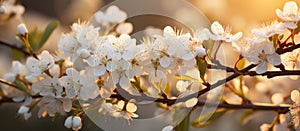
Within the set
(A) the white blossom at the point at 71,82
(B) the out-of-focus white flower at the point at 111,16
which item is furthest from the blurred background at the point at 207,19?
(A) the white blossom at the point at 71,82

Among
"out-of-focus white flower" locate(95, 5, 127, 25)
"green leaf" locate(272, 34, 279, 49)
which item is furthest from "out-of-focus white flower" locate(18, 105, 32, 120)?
"green leaf" locate(272, 34, 279, 49)

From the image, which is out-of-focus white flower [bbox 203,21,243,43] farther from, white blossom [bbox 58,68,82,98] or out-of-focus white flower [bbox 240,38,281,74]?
white blossom [bbox 58,68,82,98]

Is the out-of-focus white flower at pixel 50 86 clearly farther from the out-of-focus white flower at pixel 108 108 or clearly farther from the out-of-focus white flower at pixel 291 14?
the out-of-focus white flower at pixel 291 14

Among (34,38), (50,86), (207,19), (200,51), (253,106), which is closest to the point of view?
(200,51)

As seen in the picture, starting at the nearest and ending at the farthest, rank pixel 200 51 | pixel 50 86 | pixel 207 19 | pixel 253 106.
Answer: pixel 200 51 → pixel 50 86 → pixel 253 106 → pixel 207 19

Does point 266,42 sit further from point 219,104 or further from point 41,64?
point 41,64

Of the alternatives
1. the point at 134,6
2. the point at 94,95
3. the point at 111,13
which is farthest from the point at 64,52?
the point at 134,6

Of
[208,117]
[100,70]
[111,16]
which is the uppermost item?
[111,16]

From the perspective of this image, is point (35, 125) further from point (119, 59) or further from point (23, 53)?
point (119, 59)

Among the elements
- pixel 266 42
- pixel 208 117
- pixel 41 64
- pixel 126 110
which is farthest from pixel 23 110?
pixel 266 42
